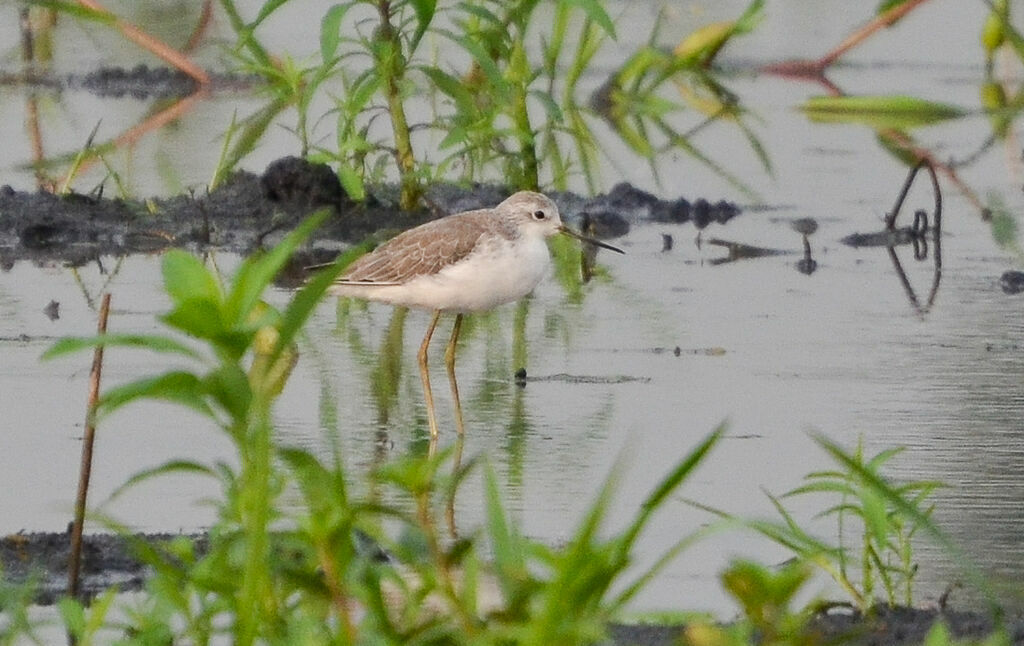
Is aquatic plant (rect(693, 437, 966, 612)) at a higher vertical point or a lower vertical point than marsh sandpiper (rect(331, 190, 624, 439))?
lower

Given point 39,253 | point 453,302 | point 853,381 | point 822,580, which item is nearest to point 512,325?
point 453,302

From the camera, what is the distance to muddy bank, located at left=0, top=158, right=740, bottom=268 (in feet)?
29.5

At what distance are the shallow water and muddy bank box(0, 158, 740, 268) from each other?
0.80 ft

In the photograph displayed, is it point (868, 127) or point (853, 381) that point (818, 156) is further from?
point (853, 381)

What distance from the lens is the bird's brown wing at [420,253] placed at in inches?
286

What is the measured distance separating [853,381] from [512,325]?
146cm

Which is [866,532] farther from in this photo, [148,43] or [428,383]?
[148,43]

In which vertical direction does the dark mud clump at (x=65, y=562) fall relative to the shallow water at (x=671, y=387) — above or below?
below

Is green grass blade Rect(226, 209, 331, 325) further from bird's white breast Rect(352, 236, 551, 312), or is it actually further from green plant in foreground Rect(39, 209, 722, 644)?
bird's white breast Rect(352, 236, 551, 312)

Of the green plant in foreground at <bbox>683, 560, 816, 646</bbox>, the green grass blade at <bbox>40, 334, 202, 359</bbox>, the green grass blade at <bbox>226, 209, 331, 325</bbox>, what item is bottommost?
the green plant in foreground at <bbox>683, 560, 816, 646</bbox>

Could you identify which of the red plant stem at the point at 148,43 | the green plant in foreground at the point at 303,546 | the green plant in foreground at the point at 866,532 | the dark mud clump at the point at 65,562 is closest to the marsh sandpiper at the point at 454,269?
the dark mud clump at the point at 65,562

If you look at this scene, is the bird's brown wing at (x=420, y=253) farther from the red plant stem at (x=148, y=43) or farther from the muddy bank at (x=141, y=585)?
the red plant stem at (x=148, y=43)

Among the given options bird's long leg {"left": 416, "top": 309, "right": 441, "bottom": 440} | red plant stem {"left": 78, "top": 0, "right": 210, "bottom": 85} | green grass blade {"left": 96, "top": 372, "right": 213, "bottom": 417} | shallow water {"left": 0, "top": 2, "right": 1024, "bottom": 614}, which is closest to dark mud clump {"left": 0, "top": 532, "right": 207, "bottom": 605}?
shallow water {"left": 0, "top": 2, "right": 1024, "bottom": 614}

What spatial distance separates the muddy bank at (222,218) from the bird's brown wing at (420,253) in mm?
1410
